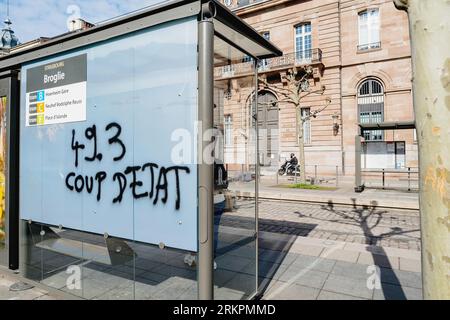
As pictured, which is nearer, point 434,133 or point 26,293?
point 434,133

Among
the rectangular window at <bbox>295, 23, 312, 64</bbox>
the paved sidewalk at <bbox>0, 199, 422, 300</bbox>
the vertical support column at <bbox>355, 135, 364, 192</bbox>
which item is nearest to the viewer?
the paved sidewalk at <bbox>0, 199, 422, 300</bbox>

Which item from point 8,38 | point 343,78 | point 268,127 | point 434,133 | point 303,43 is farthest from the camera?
point 8,38

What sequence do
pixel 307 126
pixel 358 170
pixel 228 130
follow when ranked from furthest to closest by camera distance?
pixel 307 126 → pixel 358 170 → pixel 228 130

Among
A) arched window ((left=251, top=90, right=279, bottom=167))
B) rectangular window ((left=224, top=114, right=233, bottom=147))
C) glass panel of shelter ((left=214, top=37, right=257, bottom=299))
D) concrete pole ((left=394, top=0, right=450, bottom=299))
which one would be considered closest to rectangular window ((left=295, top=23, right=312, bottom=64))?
arched window ((left=251, top=90, right=279, bottom=167))

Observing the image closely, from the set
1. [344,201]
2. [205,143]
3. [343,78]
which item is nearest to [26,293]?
[205,143]

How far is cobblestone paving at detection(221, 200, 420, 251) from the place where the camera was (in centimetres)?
609

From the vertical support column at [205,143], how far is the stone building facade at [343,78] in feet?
56.8

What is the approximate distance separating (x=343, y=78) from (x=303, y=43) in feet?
14.4

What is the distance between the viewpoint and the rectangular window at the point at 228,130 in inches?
217

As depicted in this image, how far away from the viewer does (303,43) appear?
2423cm

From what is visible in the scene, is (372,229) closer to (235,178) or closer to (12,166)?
(235,178)

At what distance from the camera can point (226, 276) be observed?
461 cm

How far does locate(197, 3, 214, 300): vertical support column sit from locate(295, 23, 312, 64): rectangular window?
72.5ft

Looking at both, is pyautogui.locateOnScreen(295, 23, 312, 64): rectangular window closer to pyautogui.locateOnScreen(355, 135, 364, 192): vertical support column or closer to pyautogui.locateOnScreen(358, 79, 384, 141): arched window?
pyautogui.locateOnScreen(358, 79, 384, 141): arched window
